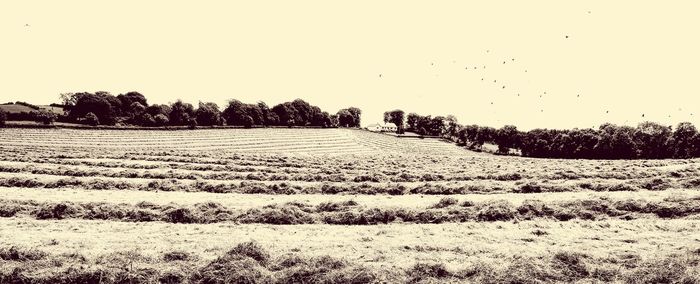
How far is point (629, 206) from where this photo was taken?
47.2 ft

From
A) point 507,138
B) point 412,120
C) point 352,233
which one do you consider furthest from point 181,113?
point 412,120

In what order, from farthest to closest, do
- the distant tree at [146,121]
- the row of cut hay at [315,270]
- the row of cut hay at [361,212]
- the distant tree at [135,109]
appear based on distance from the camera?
the distant tree at [135,109]
the distant tree at [146,121]
the row of cut hay at [361,212]
the row of cut hay at [315,270]

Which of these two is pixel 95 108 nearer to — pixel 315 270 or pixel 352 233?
pixel 352 233

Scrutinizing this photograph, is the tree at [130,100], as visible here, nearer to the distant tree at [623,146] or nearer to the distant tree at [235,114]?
the distant tree at [235,114]

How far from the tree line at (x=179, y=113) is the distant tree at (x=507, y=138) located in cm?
4475

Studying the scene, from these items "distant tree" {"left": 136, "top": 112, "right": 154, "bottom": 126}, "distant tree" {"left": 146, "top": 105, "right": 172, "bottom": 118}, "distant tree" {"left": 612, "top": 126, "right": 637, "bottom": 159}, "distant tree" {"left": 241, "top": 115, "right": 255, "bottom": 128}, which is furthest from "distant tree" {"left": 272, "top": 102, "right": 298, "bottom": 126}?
"distant tree" {"left": 612, "top": 126, "right": 637, "bottom": 159}

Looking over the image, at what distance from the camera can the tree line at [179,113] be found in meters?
88.4

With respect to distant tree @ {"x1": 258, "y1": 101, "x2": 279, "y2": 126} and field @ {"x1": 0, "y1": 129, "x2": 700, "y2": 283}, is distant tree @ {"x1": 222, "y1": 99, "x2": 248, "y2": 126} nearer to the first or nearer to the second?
distant tree @ {"x1": 258, "y1": 101, "x2": 279, "y2": 126}

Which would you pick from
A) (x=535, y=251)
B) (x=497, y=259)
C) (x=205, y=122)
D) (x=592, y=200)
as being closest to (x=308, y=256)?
(x=497, y=259)

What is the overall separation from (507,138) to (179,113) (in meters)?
65.8

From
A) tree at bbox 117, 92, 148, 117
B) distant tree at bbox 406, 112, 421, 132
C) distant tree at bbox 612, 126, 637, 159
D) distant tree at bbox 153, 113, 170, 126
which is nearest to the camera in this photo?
distant tree at bbox 612, 126, 637, 159

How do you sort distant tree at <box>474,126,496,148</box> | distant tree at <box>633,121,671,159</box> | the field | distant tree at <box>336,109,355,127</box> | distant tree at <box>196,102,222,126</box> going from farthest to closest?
distant tree at <box>336,109,355,127</box> → distant tree at <box>474,126,496,148</box> → distant tree at <box>196,102,222,126</box> → distant tree at <box>633,121,671,159</box> → the field

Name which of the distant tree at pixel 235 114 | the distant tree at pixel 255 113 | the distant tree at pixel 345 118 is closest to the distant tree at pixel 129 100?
the distant tree at pixel 235 114

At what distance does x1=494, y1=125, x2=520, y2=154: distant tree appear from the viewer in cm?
9416
